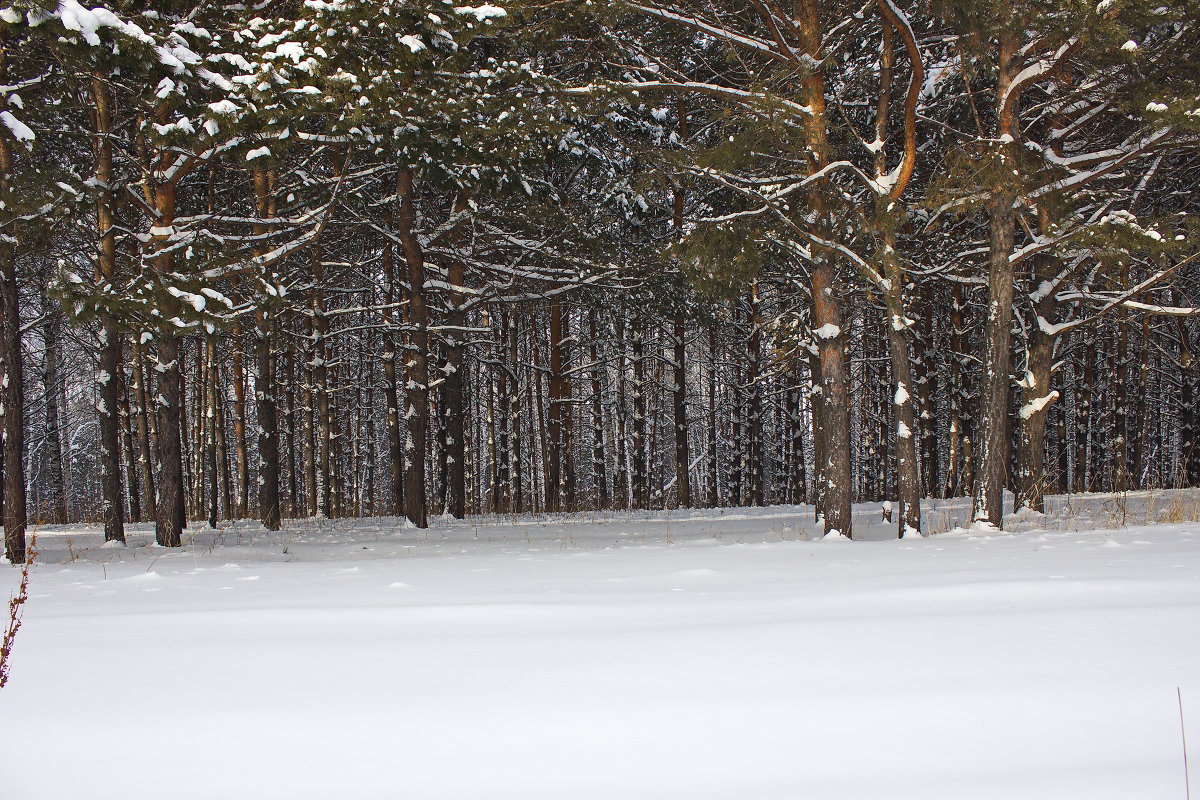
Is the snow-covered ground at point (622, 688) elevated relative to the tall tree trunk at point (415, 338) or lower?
lower

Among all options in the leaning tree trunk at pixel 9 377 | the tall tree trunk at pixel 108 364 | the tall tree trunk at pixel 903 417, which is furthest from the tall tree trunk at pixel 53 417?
the tall tree trunk at pixel 903 417

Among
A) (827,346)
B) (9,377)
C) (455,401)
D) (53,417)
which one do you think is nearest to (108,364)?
(9,377)

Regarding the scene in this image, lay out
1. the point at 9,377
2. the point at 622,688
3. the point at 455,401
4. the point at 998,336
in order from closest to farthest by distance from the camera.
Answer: the point at 622,688 → the point at 9,377 → the point at 998,336 → the point at 455,401

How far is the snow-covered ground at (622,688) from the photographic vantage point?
7.31ft

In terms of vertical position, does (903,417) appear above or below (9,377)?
below

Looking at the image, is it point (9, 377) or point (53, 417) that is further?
point (53, 417)

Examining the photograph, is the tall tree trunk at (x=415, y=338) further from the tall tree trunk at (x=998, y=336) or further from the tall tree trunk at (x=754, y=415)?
the tall tree trunk at (x=754, y=415)

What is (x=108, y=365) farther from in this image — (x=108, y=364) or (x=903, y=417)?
(x=903, y=417)

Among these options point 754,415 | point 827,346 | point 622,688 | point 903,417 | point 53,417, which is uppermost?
point 827,346

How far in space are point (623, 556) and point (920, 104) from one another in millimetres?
10836

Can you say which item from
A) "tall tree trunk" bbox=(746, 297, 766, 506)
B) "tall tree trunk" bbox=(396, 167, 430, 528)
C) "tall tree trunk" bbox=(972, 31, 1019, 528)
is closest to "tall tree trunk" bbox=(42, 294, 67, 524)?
"tall tree trunk" bbox=(396, 167, 430, 528)

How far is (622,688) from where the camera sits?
9.77ft

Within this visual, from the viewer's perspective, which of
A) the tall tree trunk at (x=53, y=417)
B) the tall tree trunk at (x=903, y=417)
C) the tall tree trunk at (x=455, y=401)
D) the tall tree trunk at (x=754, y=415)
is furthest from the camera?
the tall tree trunk at (x=754, y=415)

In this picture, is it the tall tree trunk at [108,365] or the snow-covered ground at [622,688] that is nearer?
the snow-covered ground at [622,688]
